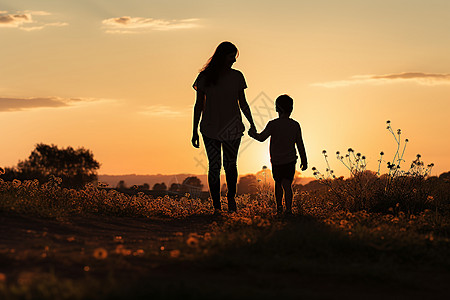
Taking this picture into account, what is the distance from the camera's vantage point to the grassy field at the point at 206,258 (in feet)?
13.7

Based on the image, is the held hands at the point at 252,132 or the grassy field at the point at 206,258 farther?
the held hands at the point at 252,132

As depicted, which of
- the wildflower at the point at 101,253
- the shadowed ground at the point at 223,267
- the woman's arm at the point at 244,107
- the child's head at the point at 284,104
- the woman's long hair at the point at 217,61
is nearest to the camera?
the shadowed ground at the point at 223,267

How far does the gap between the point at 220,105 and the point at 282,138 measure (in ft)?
4.05

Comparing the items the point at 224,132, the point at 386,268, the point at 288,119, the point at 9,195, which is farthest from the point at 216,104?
the point at 386,268

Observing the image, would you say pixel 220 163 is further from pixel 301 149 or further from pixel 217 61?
pixel 217 61

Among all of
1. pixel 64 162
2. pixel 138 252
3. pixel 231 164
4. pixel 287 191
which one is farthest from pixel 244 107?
pixel 64 162

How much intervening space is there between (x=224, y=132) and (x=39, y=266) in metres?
5.20

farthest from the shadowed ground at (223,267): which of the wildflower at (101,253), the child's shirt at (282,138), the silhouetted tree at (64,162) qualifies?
the silhouetted tree at (64,162)

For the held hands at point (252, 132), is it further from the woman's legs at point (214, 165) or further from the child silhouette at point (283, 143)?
the woman's legs at point (214, 165)

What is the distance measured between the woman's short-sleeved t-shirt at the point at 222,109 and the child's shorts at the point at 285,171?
919 mm

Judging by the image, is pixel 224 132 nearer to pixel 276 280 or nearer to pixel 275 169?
pixel 275 169

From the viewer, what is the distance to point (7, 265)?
505 cm

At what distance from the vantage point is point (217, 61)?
9766 mm

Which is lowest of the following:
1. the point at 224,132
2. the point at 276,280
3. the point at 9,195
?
the point at 276,280
